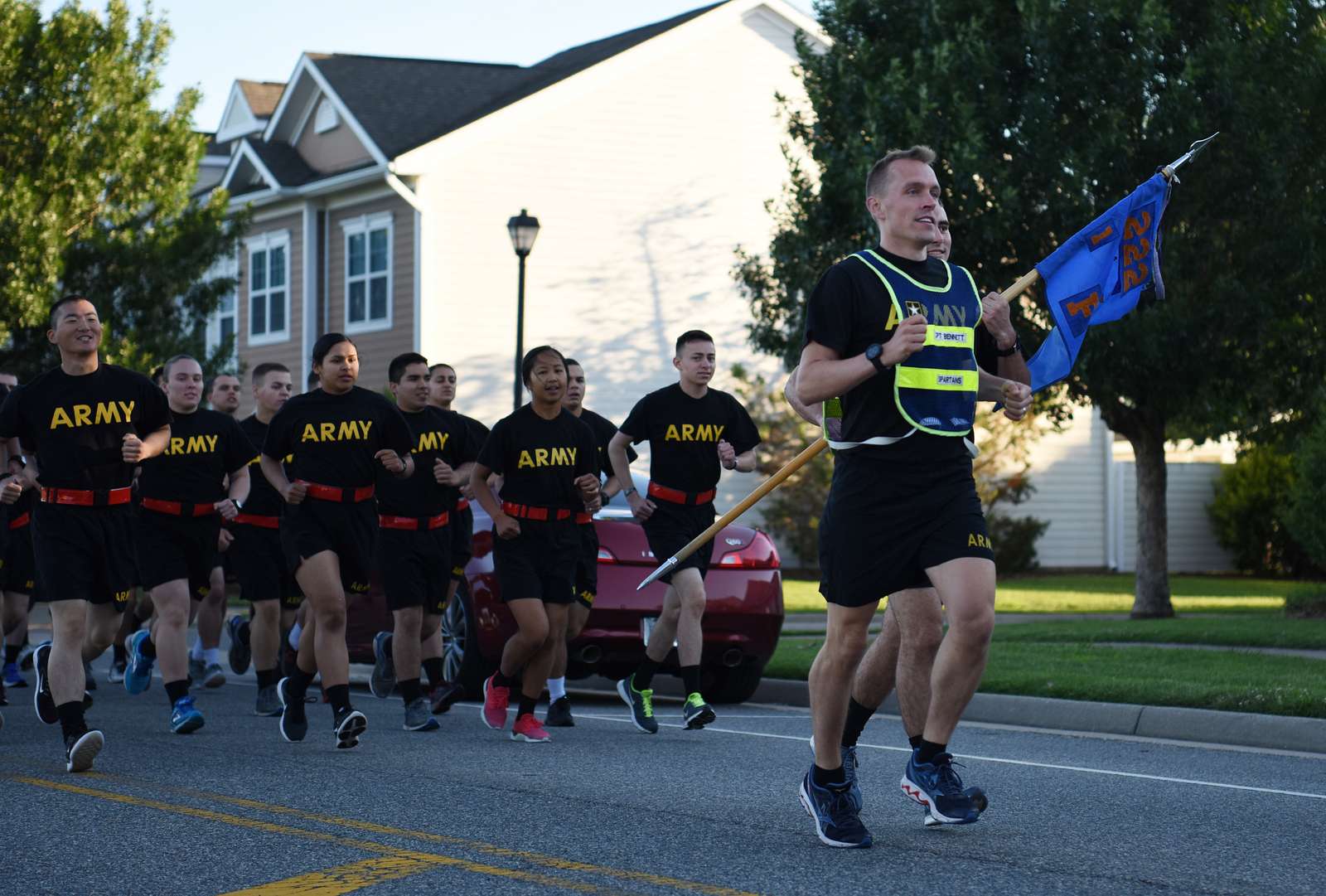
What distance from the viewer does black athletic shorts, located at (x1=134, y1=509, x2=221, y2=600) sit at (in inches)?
411

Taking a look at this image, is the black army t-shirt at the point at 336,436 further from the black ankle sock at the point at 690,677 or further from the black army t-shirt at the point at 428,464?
the black ankle sock at the point at 690,677

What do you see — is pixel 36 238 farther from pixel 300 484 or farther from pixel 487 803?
pixel 487 803

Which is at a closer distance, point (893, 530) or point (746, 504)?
point (893, 530)

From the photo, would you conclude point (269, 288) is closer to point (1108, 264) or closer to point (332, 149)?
point (332, 149)

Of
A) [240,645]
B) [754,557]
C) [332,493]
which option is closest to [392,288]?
[240,645]

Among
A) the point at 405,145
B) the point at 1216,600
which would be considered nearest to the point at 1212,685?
the point at 1216,600

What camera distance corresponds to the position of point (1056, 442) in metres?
34.1

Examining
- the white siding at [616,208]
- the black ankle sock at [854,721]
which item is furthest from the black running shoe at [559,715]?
the white siding at [616,208]

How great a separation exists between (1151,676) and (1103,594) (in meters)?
13.3

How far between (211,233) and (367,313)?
598cm

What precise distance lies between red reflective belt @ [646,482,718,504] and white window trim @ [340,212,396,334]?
19586 mm

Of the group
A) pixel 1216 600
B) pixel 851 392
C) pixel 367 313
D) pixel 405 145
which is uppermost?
pixel 405 145

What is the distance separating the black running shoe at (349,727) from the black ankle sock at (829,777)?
3390mm

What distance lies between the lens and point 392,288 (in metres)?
29.8
